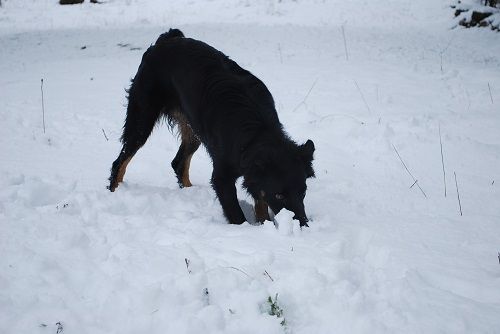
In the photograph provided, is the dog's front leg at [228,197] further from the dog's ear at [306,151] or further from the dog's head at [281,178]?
the dog's ear at [306,151]

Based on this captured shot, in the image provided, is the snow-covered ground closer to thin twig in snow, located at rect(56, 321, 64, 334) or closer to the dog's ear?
thin twig in snow, located at rect(56, 321, 64, 334)

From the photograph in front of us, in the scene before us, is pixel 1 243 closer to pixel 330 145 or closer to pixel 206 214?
pixel 206 214

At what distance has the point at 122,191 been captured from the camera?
3520 mm

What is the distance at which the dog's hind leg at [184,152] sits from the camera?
13.8 feet

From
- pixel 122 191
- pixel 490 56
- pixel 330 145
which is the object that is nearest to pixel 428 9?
pixel 490 56

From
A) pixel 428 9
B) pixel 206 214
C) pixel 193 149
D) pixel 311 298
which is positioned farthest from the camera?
pixel 428 9

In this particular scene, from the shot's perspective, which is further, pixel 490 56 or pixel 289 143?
pixel 490 56

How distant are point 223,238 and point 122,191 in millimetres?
1268

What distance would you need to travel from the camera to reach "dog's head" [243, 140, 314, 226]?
2928 millimetres

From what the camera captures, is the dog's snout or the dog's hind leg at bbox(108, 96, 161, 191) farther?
the dog's hind leg at bbox(108, 96, 161, 191)

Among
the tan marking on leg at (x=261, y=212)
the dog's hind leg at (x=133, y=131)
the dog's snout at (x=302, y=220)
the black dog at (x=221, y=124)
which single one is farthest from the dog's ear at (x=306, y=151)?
the dog's hind leg at (x=133, y=131)

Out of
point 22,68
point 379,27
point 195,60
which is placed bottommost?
point 22,68

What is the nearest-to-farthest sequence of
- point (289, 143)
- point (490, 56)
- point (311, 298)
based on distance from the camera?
point (311, 298), point (289, 143), point (490, 56)

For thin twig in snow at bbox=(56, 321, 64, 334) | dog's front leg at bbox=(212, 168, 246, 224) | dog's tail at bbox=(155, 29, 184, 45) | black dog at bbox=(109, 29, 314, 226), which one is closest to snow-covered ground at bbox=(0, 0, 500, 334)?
thin twig in snow at bbox=(56, 321, 64, 334)
